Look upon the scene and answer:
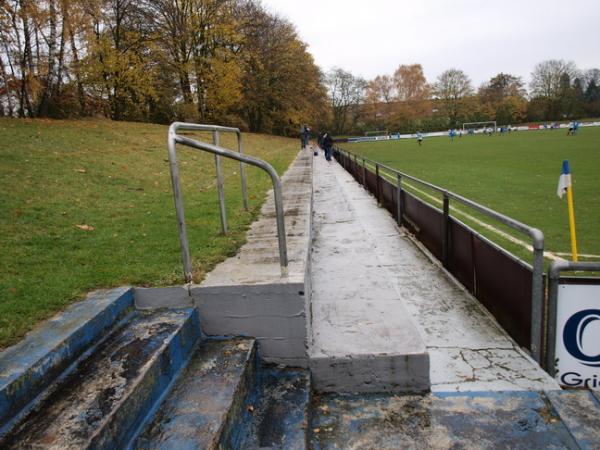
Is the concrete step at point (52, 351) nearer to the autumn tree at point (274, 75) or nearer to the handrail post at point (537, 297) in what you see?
the handrail post at point (537, 297)

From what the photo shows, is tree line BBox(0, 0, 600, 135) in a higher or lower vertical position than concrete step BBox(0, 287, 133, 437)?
higher

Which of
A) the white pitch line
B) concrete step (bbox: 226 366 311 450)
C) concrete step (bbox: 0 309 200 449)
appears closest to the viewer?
concrete step (bbox: 0 309 200 449)

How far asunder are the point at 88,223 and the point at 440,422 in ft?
15.2

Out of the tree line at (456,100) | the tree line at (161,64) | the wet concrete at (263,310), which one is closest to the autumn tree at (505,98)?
the tree line at (456,100)

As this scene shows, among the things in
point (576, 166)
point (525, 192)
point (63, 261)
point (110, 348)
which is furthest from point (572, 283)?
point (576, 166)

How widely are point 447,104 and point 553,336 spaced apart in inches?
3887

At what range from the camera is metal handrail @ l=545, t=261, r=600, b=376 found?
8.87 feet

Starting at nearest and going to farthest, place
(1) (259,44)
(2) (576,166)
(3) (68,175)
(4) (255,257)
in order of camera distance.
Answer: (4) (255,257) < (3) (68,175) < (2) (576,166) < (1) (259,44)

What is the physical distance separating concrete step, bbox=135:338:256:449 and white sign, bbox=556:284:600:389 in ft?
6.91

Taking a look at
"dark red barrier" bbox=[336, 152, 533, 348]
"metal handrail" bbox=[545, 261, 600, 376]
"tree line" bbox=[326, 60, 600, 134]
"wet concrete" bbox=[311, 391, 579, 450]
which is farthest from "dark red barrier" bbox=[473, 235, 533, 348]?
"tree line" bbox=[326, 60, 600, 134]

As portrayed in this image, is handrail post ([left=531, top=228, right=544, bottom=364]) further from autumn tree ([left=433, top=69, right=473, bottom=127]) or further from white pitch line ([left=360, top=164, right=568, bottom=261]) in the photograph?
autumn tree ([left=433, top=69, right=473, bottom=127])

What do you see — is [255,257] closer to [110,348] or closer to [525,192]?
[110,348]

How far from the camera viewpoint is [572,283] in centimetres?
279

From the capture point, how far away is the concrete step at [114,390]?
1736mm
